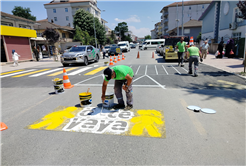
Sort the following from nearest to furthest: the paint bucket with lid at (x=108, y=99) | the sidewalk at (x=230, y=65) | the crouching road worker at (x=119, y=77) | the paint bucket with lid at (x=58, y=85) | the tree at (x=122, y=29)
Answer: the crouching road worker at (x=119, y=77) → the paint bucket with lid at (x=108, y=99) → the paint bucket with lid at (x=58, y=85) → the sidewalk at (x=230, y=65) → the tree at (x=122, y=29)

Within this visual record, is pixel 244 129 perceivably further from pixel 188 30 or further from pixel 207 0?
pixel 207 0

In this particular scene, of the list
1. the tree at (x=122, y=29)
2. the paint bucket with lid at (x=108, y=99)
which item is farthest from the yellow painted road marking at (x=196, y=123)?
the tree at (x=122, y=29)

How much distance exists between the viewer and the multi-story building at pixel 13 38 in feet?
64.8

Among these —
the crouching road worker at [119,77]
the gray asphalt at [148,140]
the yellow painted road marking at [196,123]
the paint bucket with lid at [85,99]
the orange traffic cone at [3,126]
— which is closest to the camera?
the gray asphalt at [148,140]

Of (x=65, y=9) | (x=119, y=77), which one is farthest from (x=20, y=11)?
(x=119, y=77)

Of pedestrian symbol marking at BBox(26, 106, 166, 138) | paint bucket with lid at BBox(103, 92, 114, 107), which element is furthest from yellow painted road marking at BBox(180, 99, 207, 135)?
paint bucket with lid at BBox(103, 92, 114, 107)

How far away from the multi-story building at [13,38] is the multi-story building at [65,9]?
39.2 meters

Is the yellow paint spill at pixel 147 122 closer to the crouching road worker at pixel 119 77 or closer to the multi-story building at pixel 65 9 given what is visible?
the crouching road worker at pixel 119 77

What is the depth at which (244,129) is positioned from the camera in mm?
3609

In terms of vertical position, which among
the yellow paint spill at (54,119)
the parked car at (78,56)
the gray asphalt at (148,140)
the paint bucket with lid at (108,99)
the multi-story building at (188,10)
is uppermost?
the multi-story building at (188,10)

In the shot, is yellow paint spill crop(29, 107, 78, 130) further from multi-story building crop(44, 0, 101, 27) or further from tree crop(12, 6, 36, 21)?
tree crop(12, 6, 36, 21)

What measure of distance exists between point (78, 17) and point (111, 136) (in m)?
50.8

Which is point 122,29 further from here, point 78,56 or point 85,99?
point 85,99

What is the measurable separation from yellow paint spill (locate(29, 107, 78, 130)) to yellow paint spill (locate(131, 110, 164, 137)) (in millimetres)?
1834
